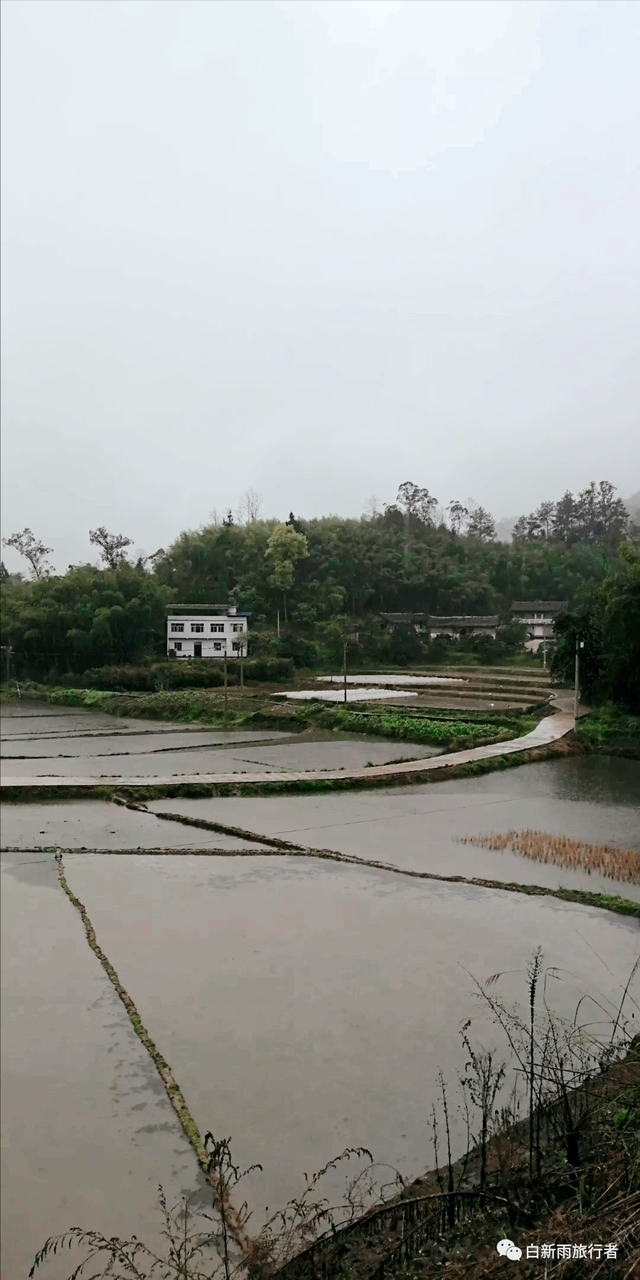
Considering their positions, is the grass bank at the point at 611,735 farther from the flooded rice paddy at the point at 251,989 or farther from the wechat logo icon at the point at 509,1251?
the wechat logo icon at the point at 509,1251

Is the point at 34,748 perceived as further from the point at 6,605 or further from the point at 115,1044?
the point at 6,605

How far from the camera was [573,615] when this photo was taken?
862 inches

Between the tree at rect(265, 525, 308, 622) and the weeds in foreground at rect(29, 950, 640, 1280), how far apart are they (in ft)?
134

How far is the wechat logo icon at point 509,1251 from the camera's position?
1.82 metres

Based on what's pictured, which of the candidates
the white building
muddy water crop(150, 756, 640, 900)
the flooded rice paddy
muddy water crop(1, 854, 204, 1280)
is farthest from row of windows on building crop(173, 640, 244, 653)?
muddy water crop(1, 854, 204, 1280)

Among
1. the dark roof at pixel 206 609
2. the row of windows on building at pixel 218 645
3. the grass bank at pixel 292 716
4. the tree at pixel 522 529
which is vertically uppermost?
→ the tree at pixel 522 529

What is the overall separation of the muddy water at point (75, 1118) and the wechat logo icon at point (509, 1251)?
1.98m

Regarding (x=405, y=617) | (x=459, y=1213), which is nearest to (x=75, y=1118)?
(x=459, y=1213)

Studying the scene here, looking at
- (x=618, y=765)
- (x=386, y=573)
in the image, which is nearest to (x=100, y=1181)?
(x=618, y=765)

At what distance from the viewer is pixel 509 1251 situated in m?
1.85

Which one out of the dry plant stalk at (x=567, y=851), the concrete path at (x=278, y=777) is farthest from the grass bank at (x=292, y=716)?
the dry plant stalk at (x=567, y=851)

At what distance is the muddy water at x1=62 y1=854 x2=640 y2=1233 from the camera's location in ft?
12.6

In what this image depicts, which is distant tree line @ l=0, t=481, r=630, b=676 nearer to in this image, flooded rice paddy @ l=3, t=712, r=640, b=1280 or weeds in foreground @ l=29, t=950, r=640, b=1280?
flooded rice paddy @ l=3, t=712, r=640, b=1280

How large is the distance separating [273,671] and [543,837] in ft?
76.3
